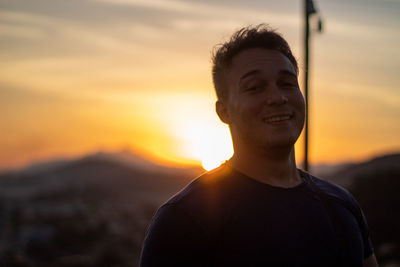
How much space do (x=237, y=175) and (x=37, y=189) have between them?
102124 millimetres

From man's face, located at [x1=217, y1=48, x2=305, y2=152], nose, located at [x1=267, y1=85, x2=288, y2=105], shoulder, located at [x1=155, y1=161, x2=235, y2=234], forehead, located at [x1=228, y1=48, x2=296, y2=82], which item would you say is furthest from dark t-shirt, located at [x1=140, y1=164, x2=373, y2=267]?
forehead, located at [x1=228, y1=48, x2=296, y2=82]

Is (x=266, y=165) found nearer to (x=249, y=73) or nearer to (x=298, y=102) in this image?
(x=298, y=102)

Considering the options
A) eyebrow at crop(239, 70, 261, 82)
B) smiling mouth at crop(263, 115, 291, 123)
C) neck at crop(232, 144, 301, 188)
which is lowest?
neck at crop(232, 144, 301, 188)

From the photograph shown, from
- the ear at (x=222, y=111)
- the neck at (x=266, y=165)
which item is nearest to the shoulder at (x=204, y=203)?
the neck at (x=266, y=165)

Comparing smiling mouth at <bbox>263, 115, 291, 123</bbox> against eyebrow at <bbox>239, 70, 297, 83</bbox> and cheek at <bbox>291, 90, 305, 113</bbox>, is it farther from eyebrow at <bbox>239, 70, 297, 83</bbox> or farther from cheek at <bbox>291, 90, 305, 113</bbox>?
eyebrow at <bbox>239, 70, 297, 83</bbox>

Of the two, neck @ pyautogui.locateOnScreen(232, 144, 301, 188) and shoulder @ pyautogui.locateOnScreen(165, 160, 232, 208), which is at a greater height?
neck @ pyautogui.locateOnScreen(232, 144, 301, 188)

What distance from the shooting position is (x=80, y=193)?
87.9 meters

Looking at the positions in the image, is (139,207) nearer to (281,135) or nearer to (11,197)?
(11,197)

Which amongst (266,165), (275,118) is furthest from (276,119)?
(266,165)

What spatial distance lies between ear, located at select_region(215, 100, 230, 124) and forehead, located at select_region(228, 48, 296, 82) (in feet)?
0.58

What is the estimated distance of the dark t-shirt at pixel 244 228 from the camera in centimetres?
233

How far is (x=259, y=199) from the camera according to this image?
251cm

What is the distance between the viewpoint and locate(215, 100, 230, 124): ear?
2865mm

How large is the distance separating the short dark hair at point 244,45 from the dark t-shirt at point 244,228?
569 millimetres
